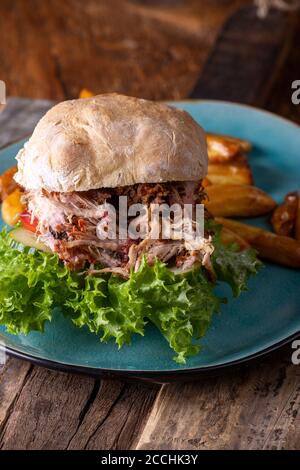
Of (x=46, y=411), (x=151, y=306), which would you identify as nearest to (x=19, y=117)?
(x=151, y=306)

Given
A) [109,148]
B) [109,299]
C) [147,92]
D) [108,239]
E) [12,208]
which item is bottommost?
[147,92]

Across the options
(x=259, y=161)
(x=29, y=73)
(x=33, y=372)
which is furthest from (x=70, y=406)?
(x=29, y=73)

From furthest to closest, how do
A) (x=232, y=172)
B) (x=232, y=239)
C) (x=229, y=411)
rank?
(x=232, y=172)
(x=232, y=239)
(x=229, y=411)

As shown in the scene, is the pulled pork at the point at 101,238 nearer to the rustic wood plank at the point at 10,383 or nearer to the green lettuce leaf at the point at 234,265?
the green lettuce leaf at the point at 234,265

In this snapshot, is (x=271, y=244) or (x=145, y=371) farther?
(x=271, y=244)

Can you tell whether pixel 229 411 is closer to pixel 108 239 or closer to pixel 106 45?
pixel 108 239

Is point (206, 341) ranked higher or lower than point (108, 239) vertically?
lower

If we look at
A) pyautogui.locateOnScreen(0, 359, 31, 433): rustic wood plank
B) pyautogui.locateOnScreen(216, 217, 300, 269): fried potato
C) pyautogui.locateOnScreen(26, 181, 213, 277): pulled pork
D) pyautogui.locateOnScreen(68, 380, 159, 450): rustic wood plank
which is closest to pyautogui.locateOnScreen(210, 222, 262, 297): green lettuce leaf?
pyautogui.locateOnScreen(216, 217, 300, 269): fried potato

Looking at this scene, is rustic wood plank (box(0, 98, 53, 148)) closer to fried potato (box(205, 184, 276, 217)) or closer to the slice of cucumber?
fried potato (box(205, 184, 276, 217))
